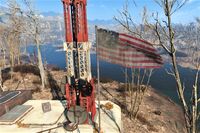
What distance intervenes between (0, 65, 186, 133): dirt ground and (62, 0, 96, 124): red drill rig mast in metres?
2.13

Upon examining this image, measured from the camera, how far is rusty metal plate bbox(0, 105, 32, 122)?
2408 cm

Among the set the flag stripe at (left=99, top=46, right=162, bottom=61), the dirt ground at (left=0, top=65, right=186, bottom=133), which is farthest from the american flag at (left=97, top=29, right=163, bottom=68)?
the dirt ground at (left=0, top=65, right=186, bottom=133)

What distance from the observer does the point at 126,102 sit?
117 ft

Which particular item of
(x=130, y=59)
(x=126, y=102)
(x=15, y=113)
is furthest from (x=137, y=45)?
(x=126, y=102)

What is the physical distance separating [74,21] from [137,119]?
1457 cm

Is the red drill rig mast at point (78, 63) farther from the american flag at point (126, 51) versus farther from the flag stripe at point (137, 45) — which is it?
the flag stripe at point (137, 45)

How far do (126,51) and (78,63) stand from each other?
970 cm

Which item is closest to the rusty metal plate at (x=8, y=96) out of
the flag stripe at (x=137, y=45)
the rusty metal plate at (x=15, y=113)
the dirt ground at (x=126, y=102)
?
the rusty metal plate at (x=15, y=113)

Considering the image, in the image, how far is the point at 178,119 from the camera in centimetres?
3569

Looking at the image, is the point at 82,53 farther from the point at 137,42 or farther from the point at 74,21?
the point at 137,42

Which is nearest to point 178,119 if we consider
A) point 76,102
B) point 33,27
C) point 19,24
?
point 76,102

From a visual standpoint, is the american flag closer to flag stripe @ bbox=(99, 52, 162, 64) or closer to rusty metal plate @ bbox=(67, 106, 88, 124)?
flag stripe @ bbox=(99, 52, 162, 64)

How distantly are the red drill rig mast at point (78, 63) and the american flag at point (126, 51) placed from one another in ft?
22.6

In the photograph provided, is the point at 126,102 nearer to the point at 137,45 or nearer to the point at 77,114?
the point at 77,114
